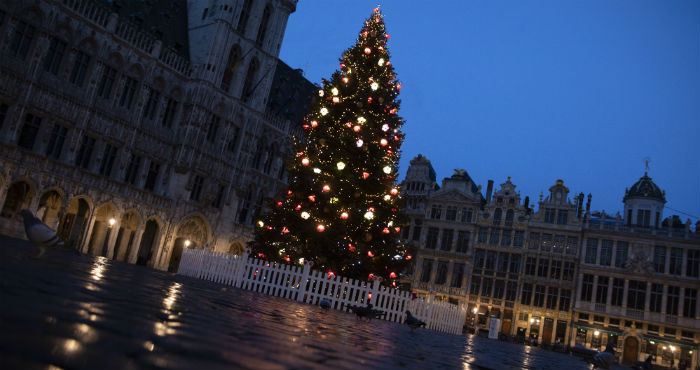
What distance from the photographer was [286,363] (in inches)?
91.8

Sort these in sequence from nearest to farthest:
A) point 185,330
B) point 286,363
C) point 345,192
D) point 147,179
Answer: point 286,363
point 185,330
point 345,192
point 147,179

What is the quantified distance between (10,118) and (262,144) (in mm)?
14481

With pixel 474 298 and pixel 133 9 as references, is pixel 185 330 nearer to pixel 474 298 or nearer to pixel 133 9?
pixel 133 9

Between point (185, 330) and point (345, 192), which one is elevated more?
point (345, 192)

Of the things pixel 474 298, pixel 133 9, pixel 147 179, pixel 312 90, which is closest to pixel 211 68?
pixel 133 9

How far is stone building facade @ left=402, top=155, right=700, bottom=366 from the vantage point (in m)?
35.9

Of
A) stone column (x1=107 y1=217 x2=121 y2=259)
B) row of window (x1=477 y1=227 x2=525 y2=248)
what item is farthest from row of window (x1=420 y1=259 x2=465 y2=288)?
stone column (x1=107 y1=217 x2=121 y2=259)

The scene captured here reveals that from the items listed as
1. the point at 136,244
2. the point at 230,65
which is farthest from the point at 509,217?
the point at 136,244

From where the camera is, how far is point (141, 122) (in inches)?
1037

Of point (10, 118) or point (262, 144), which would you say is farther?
point (262, 144)

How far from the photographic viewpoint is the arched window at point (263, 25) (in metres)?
31.7

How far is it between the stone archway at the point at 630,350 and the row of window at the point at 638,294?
2.34 meters

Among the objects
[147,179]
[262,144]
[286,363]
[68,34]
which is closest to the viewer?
[286,363]

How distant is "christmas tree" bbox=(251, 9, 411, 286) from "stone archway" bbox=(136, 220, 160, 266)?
1241 centimetres
